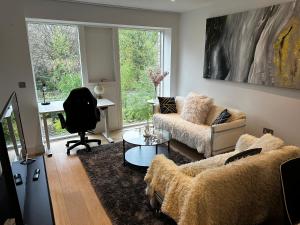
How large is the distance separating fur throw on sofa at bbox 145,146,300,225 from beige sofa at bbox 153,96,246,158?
3.91ft

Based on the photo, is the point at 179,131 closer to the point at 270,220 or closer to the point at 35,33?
the point at 270,220

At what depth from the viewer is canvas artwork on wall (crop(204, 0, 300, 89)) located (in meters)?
2.83

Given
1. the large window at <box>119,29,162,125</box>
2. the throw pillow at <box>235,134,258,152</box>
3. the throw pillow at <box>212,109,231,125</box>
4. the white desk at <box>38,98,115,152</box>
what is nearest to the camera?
the throw pillow at <box>235,134,258,152</box>

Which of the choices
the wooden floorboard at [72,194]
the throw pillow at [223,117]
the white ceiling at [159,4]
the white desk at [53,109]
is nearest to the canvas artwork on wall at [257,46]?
the white ceiling at [159,4]

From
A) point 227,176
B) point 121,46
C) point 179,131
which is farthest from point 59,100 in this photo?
point 227,176

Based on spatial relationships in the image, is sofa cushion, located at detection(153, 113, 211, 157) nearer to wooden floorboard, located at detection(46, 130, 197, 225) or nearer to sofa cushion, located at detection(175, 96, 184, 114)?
sofa cushion, located at detection(175, 96, 184, 114)

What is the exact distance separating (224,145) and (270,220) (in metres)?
1.36

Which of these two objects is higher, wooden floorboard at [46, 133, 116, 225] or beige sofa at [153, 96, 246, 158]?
beige sofa at [153, 96, 246, 158]

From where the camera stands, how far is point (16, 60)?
3.27 m

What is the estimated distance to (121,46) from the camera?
4.53m

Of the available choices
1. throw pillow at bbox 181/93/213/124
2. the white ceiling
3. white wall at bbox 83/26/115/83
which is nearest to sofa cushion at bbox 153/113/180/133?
throw pillow at bbox 181/93/213/124

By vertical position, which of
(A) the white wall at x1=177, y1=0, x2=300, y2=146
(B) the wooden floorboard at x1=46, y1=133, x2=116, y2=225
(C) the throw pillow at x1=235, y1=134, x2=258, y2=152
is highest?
(A) the white wall at x1=177, y1=0, x2=300, y2=146

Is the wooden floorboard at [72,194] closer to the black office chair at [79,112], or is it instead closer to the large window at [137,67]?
the black office chair at [79,112]

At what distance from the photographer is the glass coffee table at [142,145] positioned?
299cm
